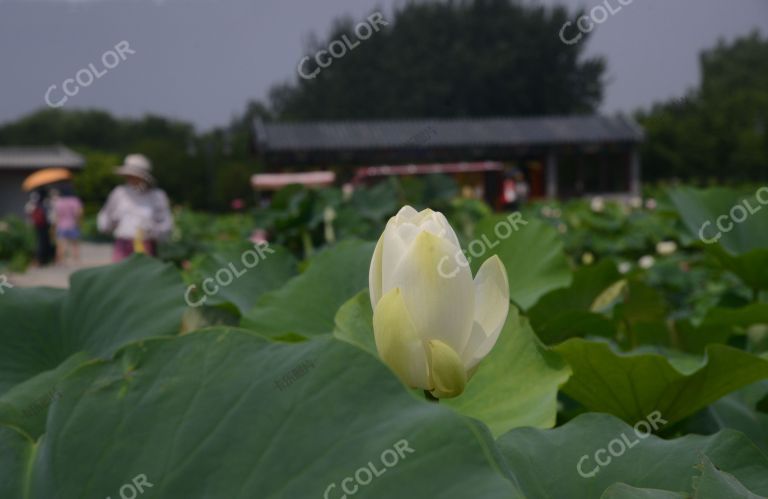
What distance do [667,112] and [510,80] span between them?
1046 cm

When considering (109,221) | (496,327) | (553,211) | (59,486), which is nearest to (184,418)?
(59,486)

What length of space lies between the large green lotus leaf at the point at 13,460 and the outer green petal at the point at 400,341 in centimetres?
19

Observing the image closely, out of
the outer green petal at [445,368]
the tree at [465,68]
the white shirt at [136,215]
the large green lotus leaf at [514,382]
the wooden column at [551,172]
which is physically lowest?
the wooden column at [551,172]

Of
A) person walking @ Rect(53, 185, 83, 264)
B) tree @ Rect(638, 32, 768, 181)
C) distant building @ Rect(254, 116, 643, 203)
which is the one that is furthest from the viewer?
tree @ Rect(638, 32, 768, 181)

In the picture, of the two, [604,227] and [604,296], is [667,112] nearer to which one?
[604,227]

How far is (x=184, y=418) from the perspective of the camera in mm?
375

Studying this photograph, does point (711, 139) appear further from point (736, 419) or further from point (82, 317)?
point (82, 317)

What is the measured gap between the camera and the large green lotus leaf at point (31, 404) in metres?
0.58

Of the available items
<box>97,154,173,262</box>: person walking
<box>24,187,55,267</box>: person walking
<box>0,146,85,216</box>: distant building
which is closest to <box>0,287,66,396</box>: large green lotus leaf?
<box>97,154,173,262</box>: person walking

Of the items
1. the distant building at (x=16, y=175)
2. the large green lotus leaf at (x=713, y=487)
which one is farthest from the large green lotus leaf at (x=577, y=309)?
the distant building at (x=16, y=175)

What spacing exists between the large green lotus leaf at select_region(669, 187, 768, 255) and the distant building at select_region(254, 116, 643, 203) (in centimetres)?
1869

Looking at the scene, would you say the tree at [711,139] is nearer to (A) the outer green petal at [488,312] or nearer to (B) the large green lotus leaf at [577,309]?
(B) the large green lotus leaf at [577,309]

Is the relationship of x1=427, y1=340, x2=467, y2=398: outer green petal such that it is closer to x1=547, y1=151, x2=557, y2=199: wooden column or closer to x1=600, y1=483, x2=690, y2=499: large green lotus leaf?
x1=600, y1=483, x2=690, y2=499: large green lotus leaf

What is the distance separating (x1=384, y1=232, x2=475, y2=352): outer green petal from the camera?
465 millimetres
